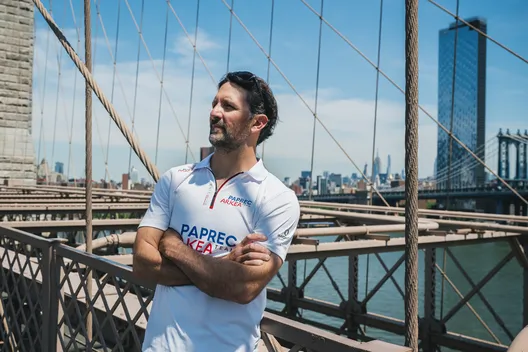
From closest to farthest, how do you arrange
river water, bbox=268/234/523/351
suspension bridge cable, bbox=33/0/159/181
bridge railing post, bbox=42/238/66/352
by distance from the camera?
1. suspension bridge cable, bbox=33/0/159/181
2. bridge railing post, bbox=42/238/66/352
3. river water, bbox=268/234/523/351

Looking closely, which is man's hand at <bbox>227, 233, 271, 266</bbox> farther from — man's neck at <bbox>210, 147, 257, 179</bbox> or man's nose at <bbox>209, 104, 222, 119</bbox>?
man's nose at <bbox>209, 104, 222, 119</bbox>

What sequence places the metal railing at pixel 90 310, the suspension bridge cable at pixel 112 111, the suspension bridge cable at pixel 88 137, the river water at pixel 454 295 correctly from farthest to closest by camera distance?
the river water at pixel 454 295, the suspension bridge cable at pixel 88 137, the suspension bridge cable at pixel 112 111, the metal railing at pixel 90 310

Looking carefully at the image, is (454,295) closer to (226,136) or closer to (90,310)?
(90,310)

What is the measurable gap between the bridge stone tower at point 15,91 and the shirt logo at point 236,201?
64.8 feet

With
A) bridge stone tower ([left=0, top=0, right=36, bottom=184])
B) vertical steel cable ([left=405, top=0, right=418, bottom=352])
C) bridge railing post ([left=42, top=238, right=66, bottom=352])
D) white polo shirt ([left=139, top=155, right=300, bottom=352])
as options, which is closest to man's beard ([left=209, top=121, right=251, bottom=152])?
white polo shirt ([left=139, top=155, right=300, bottom=352])

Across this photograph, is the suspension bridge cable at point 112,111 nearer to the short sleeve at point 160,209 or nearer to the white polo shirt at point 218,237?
the short sleeve at point 160,209

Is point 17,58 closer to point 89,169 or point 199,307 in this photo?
point 89,169

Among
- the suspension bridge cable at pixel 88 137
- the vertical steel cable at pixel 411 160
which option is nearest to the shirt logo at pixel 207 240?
the vertical steel cable at pixel 411 160

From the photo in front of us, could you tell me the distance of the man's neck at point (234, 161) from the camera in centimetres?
202

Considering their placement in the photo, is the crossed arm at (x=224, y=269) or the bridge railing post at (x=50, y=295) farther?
the bridge railing post at (x=50, y=295)

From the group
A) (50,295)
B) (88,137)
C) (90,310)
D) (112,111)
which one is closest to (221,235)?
(90,310)

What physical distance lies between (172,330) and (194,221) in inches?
14.1

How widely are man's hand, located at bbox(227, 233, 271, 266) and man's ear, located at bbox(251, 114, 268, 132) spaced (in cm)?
39

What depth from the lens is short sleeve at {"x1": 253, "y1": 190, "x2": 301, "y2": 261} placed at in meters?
1.87
